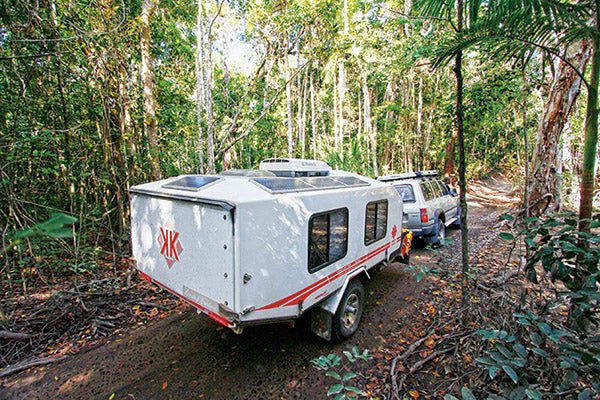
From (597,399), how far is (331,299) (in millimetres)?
2266

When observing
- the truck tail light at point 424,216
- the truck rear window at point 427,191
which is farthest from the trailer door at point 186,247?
the truck rear window at point 427,191

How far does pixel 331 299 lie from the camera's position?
3404 millimetres

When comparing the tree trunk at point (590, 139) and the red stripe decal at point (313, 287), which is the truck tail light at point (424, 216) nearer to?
the red stripe decal at point (313, 287)

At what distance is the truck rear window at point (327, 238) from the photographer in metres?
3.00

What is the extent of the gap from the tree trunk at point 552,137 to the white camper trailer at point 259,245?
6.77m

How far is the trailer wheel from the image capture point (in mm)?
3424

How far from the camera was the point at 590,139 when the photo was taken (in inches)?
89.4

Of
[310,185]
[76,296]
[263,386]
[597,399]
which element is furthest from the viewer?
[76,296]

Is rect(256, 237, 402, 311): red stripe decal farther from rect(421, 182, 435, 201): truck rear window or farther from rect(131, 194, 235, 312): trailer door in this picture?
rect(421, 182, 435, 201): truck rear window

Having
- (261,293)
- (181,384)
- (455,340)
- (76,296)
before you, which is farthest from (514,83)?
(76,296)

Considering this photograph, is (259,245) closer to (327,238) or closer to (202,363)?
(327,238)

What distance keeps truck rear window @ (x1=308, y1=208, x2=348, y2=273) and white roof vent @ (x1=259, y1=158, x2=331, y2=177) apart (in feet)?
2.83

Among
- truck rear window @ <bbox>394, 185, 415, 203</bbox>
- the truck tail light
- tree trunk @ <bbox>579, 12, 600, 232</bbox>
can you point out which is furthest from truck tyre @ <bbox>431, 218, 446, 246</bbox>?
tree trunk @ <bbox>579, 12, 600, 232</bbox>

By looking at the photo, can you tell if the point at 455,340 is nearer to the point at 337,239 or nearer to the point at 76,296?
the point at 337,239
